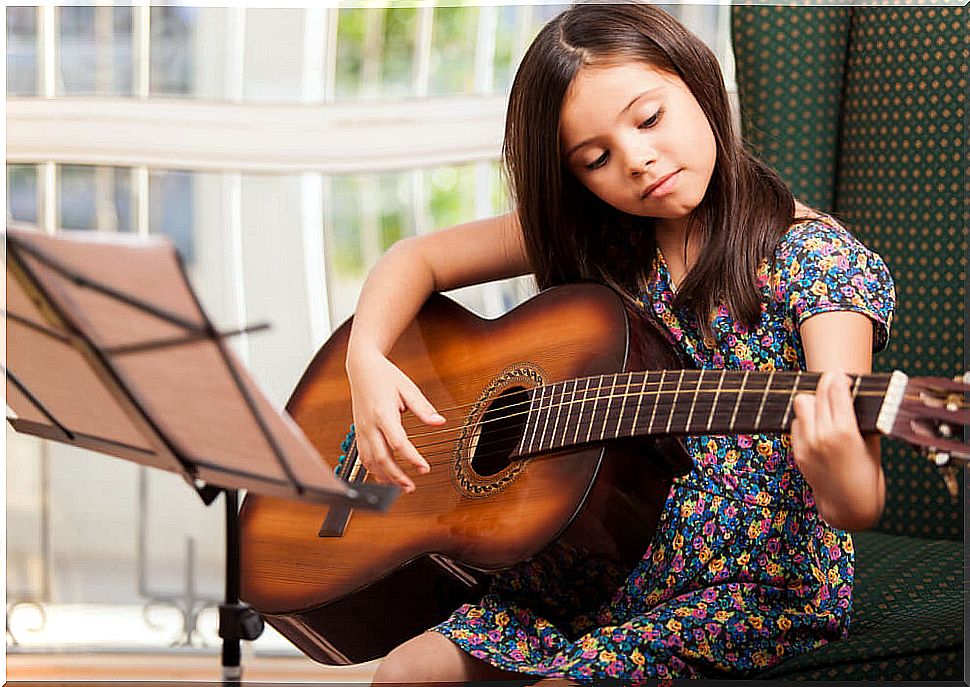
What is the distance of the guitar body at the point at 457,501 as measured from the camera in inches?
44.8

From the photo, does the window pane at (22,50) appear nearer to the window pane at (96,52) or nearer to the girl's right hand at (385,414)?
the window pane at (96,52)

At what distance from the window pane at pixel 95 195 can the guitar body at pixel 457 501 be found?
0.87 m

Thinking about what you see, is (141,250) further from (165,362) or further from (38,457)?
(38,457)

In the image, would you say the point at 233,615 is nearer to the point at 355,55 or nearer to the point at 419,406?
the point at 419,406

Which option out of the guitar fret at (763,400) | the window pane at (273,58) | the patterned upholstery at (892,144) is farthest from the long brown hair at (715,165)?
the window pane at (273,58)

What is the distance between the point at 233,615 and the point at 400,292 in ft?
1.58

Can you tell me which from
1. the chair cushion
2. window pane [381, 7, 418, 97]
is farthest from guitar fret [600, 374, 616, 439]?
window pane [381, 7, 418, 97]

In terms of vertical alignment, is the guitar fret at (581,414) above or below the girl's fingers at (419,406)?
above

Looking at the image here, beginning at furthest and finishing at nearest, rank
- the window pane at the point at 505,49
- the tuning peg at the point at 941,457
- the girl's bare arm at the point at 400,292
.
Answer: the window pane at the point at 505,49, the girl's bare arm at the point at 400,292, the tuning peg at the point at 941,457

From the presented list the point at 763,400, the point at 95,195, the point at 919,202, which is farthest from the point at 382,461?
the point at 95,195

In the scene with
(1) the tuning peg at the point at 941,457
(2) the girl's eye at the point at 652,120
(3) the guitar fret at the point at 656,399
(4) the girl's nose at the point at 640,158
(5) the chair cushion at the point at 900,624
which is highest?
(2) the girl's eye at the point at 652,120

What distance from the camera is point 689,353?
1292mm

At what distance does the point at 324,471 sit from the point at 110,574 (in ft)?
5.43

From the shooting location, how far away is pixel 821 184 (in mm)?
1733
